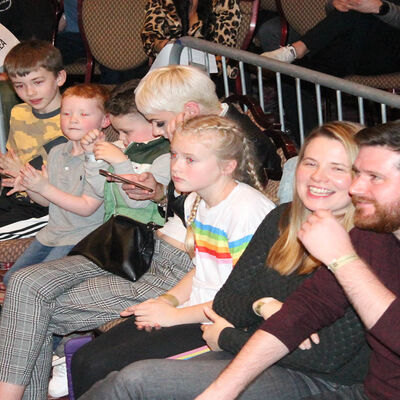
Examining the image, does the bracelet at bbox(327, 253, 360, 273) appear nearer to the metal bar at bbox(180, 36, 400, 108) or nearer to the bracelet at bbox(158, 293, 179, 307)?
the metal bar at bbox(180, 36, 400, 108)

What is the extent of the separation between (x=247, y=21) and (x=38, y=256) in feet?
6.77

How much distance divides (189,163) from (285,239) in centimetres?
49

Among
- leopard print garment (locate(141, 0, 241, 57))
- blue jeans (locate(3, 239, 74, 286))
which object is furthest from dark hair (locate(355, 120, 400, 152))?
leopard print garment (locate(141, 0, 241, 57))

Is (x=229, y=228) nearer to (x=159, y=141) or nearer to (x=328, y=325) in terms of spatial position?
(x=328, y=325)

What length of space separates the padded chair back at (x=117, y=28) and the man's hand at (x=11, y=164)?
1855mm

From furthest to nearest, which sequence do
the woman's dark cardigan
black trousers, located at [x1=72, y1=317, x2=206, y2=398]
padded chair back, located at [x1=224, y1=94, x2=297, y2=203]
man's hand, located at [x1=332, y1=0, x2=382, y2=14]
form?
man's hand, located at [x1=332, y1=0, x2=382, y2=14] < padded chair back, located at [x1=224, y1=94, x2=297, y2=203] < black trousers, located at [x1=72, y1=317, x2=206, y2=398] < the woman's dark cardigan

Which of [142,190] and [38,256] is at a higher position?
[142,190]

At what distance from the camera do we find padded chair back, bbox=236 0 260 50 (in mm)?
4551

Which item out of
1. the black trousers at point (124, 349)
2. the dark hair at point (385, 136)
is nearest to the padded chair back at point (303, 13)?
the black trousers at point (124, 349)

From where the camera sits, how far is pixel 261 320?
2311 mm

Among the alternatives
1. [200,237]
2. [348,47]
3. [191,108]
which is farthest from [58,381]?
[348,47]

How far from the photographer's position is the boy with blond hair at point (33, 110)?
12.1 ft

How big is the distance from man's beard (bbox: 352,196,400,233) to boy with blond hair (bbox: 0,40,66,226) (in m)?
2.06

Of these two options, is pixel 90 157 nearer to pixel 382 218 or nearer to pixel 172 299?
pixel 172 299
